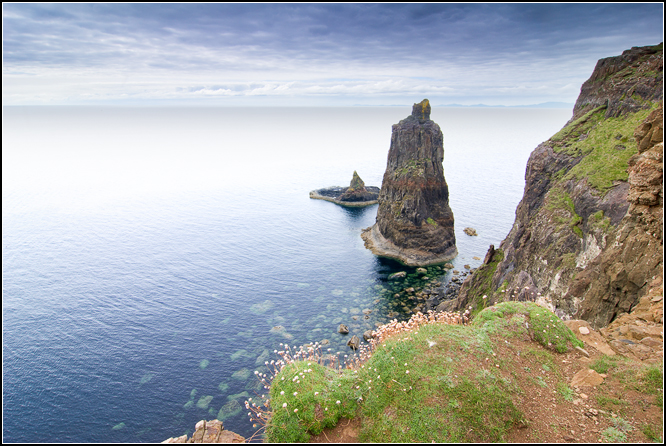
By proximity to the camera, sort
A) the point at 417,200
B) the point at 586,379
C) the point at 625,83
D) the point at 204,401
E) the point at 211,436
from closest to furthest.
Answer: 1. the point at 586,379
2. the point at 211,436
3. the point at 204,401
4. the point at 625,83
5. the point at 417,200

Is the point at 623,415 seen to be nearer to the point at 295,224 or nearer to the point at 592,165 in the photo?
the point at 592,165

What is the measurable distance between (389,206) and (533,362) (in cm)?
7784

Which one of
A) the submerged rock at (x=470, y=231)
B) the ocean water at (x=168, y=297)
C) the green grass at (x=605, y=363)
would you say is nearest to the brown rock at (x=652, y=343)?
the green grass at (x=605, y=363)

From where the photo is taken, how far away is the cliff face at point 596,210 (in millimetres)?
20922

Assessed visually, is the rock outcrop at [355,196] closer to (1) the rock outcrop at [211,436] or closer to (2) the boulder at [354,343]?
(2) the boulder at [354,343]

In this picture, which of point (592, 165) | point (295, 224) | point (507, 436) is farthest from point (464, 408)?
point (295, 224)

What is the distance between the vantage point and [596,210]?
35.5 m

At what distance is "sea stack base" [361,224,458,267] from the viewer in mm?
81812

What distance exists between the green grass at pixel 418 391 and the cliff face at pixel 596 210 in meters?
9.86

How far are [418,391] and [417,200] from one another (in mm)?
76405

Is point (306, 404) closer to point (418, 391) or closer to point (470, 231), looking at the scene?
point (418, 391)

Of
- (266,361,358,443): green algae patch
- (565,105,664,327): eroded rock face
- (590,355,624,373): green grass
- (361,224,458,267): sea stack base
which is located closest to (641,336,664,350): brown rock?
(590,355,624,373): green grass

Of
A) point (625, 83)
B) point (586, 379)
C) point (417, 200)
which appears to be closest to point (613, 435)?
point (586, 379)

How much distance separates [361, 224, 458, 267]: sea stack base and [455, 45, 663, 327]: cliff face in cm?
2548
